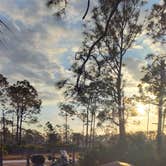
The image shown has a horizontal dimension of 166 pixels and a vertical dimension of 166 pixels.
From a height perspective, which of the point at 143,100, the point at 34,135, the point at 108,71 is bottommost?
the point at 34,135

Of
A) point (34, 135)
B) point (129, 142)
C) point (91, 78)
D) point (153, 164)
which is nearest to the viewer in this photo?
point (153, 164)

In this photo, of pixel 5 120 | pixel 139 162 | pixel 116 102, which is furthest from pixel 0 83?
pixel 139 162

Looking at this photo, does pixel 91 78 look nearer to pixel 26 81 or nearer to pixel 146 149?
pixel 146 149

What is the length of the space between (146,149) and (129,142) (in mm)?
2758

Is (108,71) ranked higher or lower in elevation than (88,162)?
higher

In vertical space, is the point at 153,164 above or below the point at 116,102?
below

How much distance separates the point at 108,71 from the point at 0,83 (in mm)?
26064

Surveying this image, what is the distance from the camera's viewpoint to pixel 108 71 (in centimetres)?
3284

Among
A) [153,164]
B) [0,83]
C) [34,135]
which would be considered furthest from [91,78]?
[34,135]

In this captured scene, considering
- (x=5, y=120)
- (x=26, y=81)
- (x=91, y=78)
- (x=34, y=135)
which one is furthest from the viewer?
(x=34, y=135)

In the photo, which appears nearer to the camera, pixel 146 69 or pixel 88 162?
pixel 88 162

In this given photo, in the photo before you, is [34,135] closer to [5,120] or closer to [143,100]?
[5,120]

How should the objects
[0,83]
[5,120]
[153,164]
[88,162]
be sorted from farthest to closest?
[5,120], [0,83], [88,162], [153,164]

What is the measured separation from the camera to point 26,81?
60875 millimetres
